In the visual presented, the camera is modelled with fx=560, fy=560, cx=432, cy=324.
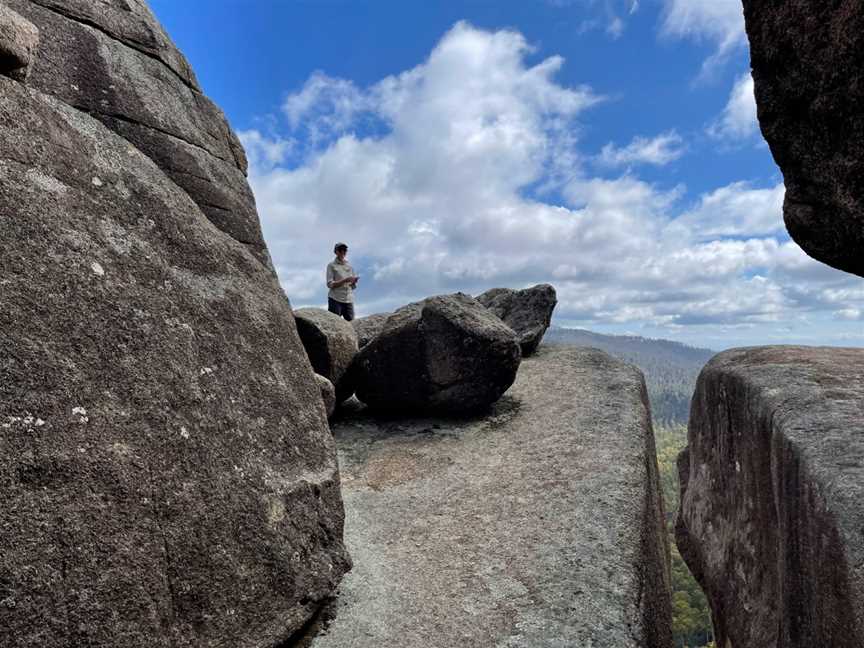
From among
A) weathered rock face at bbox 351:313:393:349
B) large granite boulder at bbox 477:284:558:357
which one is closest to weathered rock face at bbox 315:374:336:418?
weathered rock face at bbox 351:313:393:349

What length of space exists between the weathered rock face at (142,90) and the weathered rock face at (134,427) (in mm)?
2313

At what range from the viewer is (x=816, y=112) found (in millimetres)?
4234

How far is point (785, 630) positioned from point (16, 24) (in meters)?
10.4

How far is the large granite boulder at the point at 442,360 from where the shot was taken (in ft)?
46.6

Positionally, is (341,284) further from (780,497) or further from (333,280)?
(780,497)

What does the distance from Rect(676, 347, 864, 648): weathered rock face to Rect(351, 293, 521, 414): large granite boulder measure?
17.1ft

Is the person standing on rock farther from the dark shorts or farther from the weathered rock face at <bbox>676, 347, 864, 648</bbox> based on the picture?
the weathered rock face at <bbox>676, 347, 864, 648</bbox>

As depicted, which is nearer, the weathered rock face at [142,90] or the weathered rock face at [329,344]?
the weathered rock face at [142,90]

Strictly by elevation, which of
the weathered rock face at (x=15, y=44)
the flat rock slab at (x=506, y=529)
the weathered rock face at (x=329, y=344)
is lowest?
the flat rock slab at (x=506, y=529)

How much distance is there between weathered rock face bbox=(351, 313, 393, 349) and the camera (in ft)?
59.0

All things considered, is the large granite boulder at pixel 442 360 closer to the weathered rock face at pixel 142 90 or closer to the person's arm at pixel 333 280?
the weathered rock face at pixel 142 90

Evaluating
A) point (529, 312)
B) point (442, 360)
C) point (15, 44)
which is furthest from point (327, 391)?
point (529, 312)

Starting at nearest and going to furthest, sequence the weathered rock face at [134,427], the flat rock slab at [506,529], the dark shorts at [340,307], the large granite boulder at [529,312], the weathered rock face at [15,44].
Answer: the weathered rock face at [134,427]
the weathered rock face at [15,44]
the flat rock slab at [506,529]
the large granite boulder at [529,312]
the dark shorts at [340,307]

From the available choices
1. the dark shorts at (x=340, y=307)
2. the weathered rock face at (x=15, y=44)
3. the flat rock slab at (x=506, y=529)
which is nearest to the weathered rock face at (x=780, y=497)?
the flat rock slab at (x=506, y=529)
